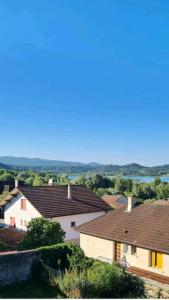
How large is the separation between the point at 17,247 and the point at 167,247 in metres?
10.3

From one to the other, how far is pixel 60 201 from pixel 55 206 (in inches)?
50.2

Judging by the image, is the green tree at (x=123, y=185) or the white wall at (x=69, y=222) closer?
the white wall at (x=69, y=222)

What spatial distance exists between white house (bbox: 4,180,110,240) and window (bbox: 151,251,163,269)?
1418cm

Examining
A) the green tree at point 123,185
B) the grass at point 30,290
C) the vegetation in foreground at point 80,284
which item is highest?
the green tree at point 123,185

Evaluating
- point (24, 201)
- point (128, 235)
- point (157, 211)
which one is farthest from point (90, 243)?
point (24, 201)

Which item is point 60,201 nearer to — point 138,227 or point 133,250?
point 138,227

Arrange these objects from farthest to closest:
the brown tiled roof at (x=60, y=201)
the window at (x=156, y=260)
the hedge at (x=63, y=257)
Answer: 1. the brown tiled roof at (x=60, y=201)
2. the window at (x=156, y=260)
3. the hedge at (x=63, y=257)

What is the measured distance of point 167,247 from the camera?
22.4 meters

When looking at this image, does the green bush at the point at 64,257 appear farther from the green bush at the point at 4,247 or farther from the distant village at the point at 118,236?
the green bush at the point at 4,247

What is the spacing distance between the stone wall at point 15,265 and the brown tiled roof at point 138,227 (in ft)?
21.7

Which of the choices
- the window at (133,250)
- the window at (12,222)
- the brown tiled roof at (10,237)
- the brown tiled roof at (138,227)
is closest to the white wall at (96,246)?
the brown tiled roof at (138,227)

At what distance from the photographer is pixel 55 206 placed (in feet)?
125

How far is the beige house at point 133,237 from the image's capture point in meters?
23.1

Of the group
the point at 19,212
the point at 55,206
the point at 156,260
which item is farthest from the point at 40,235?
the point at 19,212
